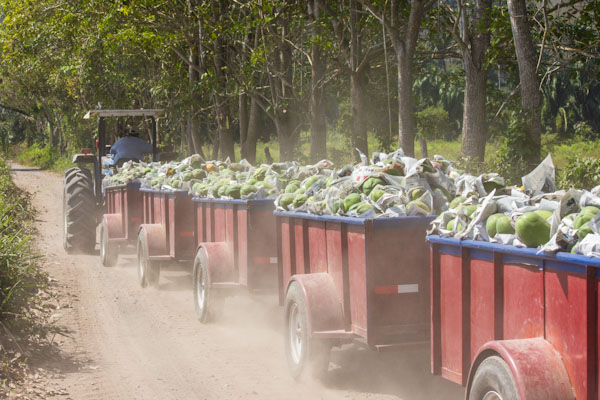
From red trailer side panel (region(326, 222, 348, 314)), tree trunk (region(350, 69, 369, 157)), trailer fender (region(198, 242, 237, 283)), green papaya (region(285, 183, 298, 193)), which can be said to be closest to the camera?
red trailer side panel (region(326, 222, 348, 314))

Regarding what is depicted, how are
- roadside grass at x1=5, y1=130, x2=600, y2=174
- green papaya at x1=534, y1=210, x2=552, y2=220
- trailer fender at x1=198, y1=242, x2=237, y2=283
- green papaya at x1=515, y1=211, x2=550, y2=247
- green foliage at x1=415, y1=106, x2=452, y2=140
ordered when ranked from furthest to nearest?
1. roadside grass at x1=5, y1=130, x2=600, y2=174
2. green foliage at x1=415, y1=106, x2=452, y2=140
3. trailer fender at x1=198, y1=242, x2=237, y2=283
4. green papaya at x1=534, y1=210, x2=552, y2=220
5. green papaya at x1=515, y1=211, x2=550, y2=247

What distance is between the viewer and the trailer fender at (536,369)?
3.77 meters

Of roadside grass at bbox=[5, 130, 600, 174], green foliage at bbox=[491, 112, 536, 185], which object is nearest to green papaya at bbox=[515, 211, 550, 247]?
green foliage at bbox=[491, 112, 536, 185]

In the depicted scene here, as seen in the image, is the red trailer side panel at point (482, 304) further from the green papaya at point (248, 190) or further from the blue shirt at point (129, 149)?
the blue shirt at point (129, 149)

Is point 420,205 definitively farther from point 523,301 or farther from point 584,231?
point 584,231

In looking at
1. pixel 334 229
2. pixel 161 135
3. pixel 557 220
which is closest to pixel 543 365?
pixel 557 220

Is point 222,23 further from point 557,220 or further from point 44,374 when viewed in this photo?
point 557,220

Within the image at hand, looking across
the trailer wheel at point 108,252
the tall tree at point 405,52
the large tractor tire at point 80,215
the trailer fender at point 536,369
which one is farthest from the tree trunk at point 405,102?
the trailer fender at point 536,369

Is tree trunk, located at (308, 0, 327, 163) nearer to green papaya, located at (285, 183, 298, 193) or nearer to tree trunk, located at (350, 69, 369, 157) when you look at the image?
tree trunk, located at (350, 69, 369, 157)

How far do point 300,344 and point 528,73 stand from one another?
832 cm

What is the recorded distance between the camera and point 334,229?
6359 millimetres

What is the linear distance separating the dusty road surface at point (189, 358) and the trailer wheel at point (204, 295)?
16 cm

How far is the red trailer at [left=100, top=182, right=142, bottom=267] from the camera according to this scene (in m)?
13.4

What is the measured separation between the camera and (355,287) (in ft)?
→ 19.9
